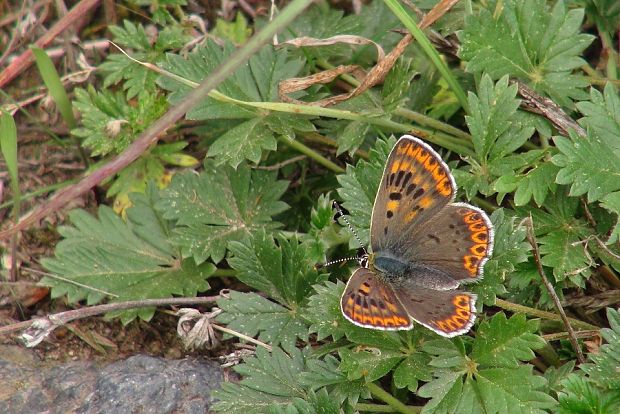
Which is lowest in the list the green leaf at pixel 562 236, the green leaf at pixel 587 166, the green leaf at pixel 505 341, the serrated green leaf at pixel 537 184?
the green leaf at pixel 505 341

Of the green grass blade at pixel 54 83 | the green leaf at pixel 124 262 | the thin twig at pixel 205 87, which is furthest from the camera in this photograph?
the green grass blade at pixel 54 83

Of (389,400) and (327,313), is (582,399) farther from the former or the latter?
(327,313)

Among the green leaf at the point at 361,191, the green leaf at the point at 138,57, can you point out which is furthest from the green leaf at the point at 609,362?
the green leaf at the point at 138,57

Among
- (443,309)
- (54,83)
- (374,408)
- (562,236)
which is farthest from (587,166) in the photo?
(54,83)

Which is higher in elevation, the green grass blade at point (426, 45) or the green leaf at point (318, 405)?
the green grass blade at point (426, 45)

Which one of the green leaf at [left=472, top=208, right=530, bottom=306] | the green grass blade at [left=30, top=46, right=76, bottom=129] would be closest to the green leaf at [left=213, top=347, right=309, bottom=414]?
the green leaf at [left=472, top=208, right=530, bottom=306]

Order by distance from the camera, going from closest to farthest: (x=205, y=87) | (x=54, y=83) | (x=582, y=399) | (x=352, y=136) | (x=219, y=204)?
(x=205, y=87), (x=582, y=399), (x=352, y=136), (x=219, y=204), (x=54, y=83)

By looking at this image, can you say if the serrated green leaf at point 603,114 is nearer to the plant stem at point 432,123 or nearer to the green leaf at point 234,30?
the plant stem at point 432,123
